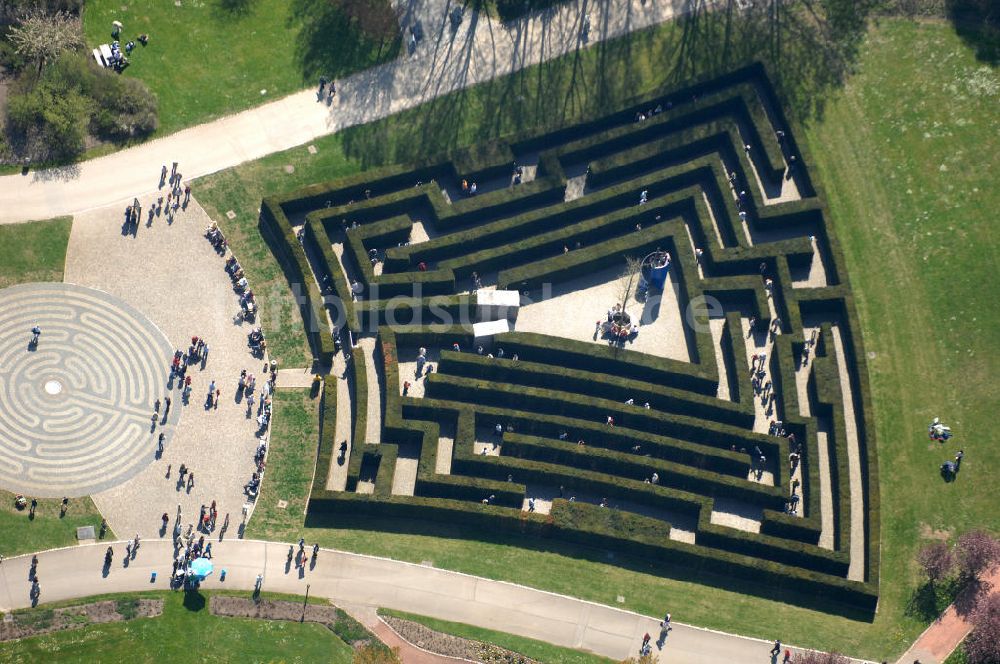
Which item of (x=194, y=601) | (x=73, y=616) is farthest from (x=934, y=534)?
(x=73, y=616)

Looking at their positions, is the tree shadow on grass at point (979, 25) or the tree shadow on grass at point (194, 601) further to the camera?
the tree shadow on grass at point (979, 25)

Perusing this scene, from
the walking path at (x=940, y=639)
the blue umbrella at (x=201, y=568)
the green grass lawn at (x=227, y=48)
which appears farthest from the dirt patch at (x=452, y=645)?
the green grass lawn at (x=227, y=48)

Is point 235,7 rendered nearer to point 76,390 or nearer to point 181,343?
point 181,343

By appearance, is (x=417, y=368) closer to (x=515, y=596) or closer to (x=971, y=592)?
(x=515, y=596)

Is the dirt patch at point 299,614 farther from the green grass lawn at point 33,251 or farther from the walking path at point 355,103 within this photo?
the walking path at point 355,103

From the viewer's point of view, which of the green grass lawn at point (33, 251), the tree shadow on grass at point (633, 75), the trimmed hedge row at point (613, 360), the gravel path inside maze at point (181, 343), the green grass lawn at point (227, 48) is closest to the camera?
the gravel path inside maze at point (181, 343)

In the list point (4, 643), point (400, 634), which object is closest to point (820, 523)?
point (400, 634)

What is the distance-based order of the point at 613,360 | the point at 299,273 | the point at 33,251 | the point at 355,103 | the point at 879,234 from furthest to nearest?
1. the point at 355,103
2. the point at 879,234
3. the point at 299,273
4. the point at 33,251
5. the point at 613,360
